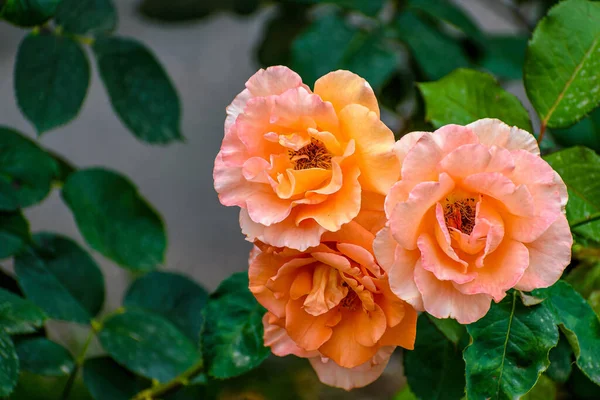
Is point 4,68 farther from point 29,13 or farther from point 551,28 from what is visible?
point 551,28

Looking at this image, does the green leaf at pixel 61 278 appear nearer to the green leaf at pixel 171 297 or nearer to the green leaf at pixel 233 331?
the green leaf at pixel 171 297

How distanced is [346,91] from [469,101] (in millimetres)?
184

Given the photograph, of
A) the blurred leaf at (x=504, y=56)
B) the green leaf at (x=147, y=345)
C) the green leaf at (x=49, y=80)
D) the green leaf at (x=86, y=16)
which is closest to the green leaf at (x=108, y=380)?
the green leaf at (x=147, y=345)

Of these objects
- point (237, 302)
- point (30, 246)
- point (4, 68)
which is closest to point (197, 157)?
point (4, 68)

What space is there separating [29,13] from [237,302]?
32cm

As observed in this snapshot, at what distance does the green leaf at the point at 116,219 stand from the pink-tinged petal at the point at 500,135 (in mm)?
440

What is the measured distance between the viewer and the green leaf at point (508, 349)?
0.41 meters

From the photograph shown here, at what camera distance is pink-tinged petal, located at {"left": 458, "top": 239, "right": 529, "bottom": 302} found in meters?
0.37

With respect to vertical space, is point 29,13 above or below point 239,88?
above

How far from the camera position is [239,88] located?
149 centimetres

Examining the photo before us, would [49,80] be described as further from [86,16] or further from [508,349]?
[508,349]

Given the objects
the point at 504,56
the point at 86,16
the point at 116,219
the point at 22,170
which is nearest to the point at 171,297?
the point at 116,219

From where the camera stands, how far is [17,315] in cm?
52

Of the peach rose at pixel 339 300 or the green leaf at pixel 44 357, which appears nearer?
the peach rose at pixel 339 300
